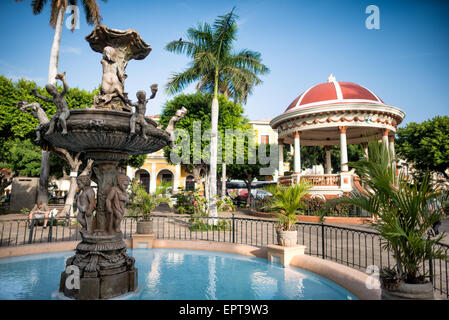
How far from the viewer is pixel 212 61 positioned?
538 inches

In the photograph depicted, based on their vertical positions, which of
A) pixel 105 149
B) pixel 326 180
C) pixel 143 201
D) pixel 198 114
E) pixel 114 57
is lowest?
pixel 143 201

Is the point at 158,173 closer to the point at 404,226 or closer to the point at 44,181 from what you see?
the point at 44,181

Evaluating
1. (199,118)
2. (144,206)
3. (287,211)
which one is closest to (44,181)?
(144,206)

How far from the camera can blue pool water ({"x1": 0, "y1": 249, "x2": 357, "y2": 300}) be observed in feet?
15.4

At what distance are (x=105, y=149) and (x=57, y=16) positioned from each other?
56.6 ft

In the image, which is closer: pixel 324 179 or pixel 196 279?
pixel 196 279

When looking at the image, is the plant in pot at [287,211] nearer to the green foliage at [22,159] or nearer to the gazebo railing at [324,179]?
the gazebo railing at [324,179]

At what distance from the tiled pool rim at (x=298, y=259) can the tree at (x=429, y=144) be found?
812 inches

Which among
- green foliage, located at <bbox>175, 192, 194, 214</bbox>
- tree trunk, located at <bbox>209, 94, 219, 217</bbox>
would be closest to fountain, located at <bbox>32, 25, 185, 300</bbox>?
tree trunk, located at <bbox>209, 94, 219, 217</bbox>

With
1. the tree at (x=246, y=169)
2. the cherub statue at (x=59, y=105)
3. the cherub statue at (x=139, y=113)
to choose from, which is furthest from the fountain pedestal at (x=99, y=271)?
the tree at (x=246, y=169)

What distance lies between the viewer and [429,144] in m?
24.3

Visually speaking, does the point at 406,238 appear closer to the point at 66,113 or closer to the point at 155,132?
the point at 155,132

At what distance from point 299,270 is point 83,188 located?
495 centimetres

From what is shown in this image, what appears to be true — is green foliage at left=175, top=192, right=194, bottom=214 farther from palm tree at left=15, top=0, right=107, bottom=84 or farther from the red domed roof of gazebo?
palm tree at left=15, top=0, right=107, bottom=84
